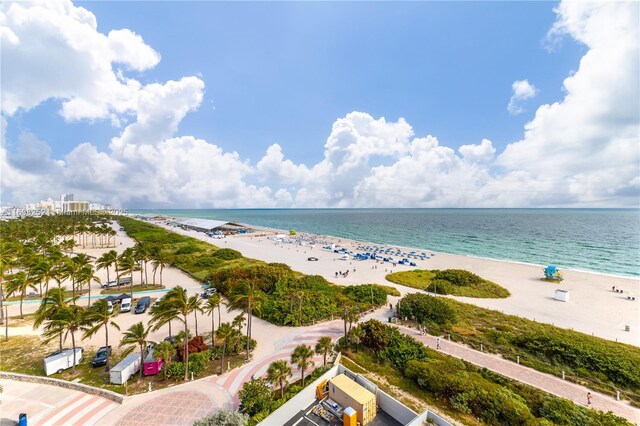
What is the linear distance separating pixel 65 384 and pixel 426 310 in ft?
116

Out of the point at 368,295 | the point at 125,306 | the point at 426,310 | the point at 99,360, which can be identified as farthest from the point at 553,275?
the point at 125,306

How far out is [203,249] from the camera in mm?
77562

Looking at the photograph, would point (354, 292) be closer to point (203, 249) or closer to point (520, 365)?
point (520, 365)

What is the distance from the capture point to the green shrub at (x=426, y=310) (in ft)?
107

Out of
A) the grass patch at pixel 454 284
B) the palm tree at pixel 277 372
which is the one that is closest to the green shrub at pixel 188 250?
the grass patch at pixel 454 284

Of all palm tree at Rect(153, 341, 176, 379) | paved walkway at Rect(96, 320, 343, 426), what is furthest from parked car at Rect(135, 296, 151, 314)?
paved walkway at Rect(96, 320, 343, 426)

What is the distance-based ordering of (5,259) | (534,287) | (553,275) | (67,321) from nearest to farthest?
(67,321), (5,259), (534,287), (553,275)

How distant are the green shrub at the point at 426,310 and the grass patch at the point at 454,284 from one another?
14.5m

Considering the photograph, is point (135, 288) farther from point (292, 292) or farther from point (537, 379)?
point (537, 379)

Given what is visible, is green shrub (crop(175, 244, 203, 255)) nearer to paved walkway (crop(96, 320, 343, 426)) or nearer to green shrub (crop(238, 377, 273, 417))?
paved walkway (crop(96, 320, 343, 426))

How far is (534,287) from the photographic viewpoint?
52562 millimetres

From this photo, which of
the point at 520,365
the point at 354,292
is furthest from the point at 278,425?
the point at 354,292

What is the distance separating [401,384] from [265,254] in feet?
209

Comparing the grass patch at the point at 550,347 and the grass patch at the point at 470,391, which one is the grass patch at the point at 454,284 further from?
the grass patch at the point at 470,391
